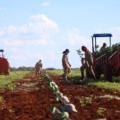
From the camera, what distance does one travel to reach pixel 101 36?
99.6 ft

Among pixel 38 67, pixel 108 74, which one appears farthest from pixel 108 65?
pixel 38 67

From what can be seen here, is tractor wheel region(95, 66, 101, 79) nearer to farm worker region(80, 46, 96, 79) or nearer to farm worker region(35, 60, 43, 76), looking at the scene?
farm worker region(80, 46, 96, 79)

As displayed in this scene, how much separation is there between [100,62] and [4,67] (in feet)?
45.6

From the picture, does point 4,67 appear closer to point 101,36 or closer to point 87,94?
point 101,36

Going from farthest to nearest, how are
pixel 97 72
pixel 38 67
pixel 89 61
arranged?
pixel 38 67 → pixel 97 72 → pixel 89 61

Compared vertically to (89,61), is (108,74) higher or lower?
lower

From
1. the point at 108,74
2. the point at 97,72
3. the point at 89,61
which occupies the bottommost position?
the point at 108,74

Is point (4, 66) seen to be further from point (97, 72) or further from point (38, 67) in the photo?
point (97, 72)

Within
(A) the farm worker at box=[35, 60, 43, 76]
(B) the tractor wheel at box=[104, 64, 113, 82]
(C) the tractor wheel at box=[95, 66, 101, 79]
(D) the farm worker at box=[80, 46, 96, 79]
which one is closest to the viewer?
(B) the tractor wheel at box=[104, 64, 113, 82]

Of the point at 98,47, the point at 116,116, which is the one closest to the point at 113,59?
the point at 98,47

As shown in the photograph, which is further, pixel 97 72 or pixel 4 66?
pixel 4 66

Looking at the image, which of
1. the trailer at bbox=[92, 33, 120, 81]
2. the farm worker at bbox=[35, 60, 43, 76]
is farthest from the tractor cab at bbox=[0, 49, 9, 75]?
the trailer at bbox=[92, 33, 120, 81]

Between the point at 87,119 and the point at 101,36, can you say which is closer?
the point at 87,119

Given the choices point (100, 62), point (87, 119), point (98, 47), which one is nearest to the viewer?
point (87, 119)
